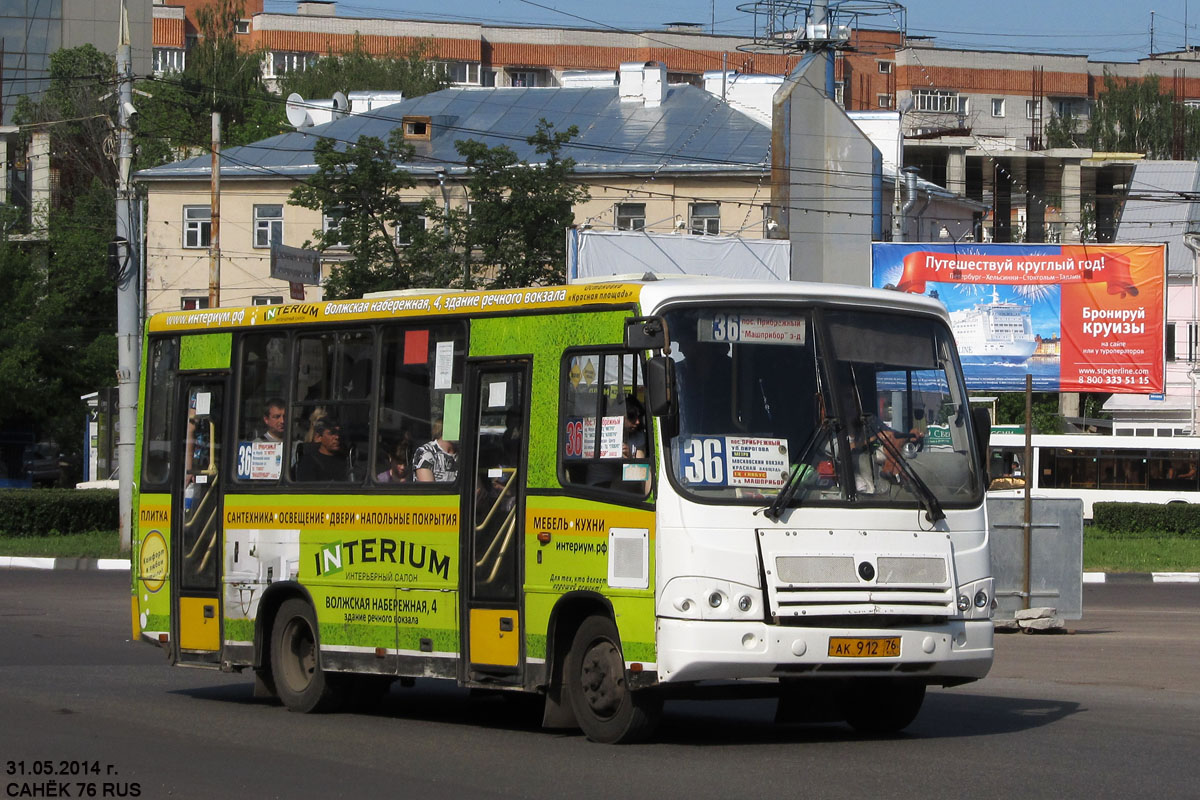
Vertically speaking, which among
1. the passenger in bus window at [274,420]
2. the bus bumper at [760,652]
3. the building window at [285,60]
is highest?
the building window at [285,60]

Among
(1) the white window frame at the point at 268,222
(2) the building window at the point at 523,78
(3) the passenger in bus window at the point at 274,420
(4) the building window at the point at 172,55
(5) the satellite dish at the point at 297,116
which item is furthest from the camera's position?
(2) the building window at the point at 523,78

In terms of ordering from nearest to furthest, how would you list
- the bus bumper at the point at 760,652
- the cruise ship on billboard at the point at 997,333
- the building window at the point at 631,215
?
the bus bumper at the point at 760,652, the cruise ship on billboard at the point at 997,333, the building window at the point at 631,215

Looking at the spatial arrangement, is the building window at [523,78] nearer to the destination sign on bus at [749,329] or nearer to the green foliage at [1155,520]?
the green foliage at [1155,520]

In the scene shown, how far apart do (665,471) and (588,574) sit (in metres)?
0.82

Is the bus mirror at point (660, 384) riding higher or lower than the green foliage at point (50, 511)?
higher

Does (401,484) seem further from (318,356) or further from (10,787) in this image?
(10,787)

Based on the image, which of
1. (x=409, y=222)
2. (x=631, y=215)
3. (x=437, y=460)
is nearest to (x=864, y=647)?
(x=437, y=460)

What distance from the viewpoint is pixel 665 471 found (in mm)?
9508

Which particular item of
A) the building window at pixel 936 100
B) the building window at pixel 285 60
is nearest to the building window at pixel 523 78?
the building window at pixel 285 60

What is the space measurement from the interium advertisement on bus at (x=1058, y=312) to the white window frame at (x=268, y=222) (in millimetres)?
25512

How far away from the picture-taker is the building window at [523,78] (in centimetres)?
10062

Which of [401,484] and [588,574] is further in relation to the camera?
[401,484]

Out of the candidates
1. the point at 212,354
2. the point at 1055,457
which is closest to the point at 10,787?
the point at 212,354

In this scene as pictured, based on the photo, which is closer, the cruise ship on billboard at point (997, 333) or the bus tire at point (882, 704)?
the bus tire at point (882, 704)
